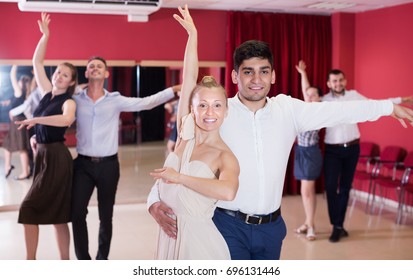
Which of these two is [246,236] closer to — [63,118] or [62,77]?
[63,118]

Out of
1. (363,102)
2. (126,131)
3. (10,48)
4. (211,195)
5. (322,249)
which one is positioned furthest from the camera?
(126,131)

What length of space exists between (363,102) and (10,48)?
424 centimetres

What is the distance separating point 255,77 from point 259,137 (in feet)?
0.89

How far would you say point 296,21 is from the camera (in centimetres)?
692

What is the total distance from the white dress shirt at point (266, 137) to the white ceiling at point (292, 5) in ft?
11.1

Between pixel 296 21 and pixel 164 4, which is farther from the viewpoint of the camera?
pixel 296 21

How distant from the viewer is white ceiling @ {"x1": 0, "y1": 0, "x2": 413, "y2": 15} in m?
6.12

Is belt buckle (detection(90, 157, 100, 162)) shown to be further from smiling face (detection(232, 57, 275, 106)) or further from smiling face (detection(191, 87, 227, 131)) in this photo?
smiling face (detection(191, 87, 227, 131))

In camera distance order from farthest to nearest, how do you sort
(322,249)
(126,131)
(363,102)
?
(126,131) → (322,249) → (363,102)

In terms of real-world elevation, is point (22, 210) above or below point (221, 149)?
below

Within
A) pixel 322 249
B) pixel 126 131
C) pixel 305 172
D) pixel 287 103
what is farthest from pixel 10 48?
pixel 287 103

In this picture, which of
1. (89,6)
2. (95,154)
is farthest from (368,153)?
(95,154)

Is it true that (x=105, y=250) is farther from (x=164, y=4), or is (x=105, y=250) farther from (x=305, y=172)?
(x=164, y=4)

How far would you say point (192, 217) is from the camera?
2.44 m
